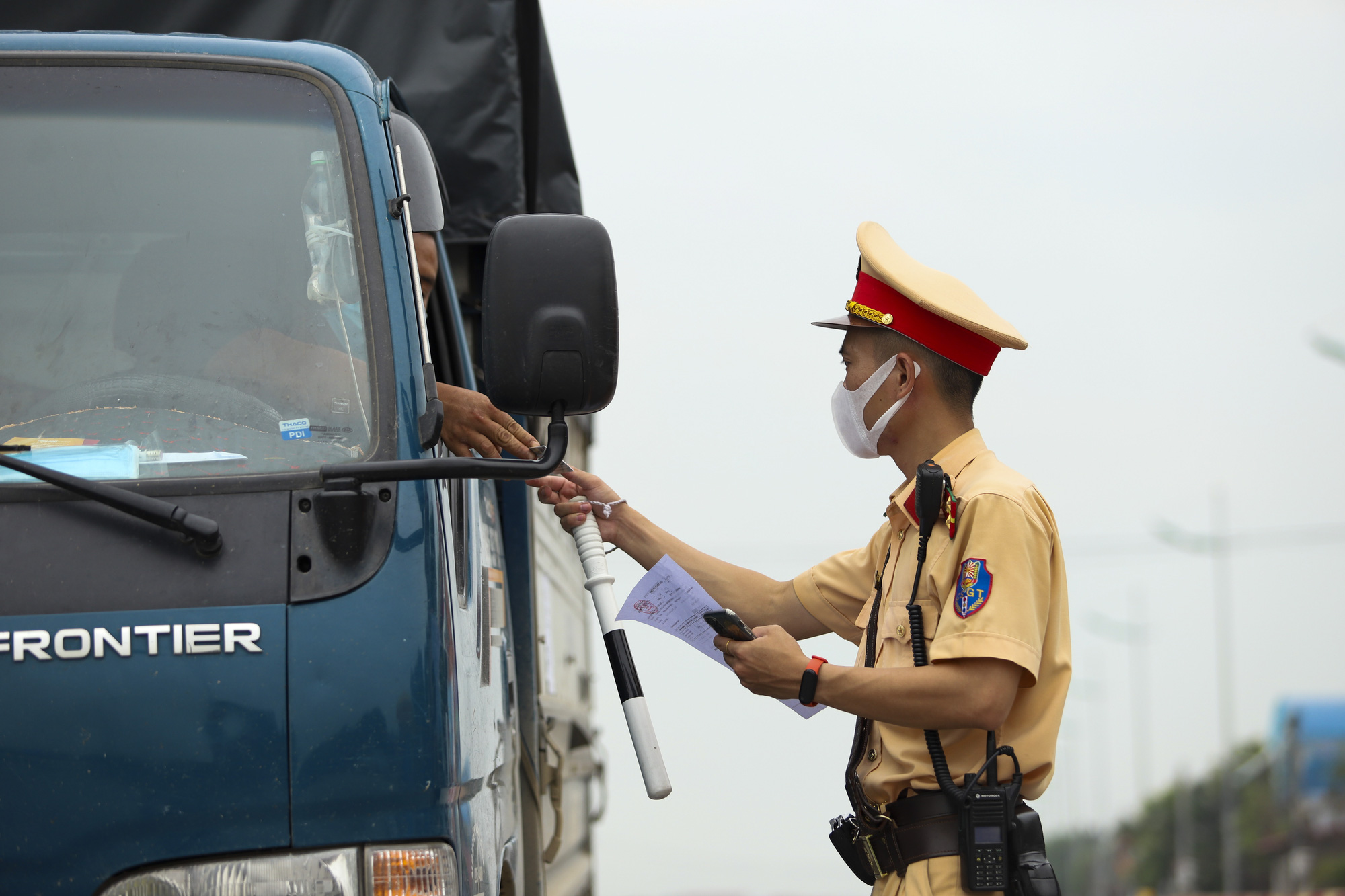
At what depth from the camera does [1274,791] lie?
211 feet

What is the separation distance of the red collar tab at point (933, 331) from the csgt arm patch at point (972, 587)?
48 cm

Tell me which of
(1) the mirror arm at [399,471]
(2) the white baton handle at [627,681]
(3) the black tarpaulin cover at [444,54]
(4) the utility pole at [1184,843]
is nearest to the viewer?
(1) the mirror arm at [399,471]

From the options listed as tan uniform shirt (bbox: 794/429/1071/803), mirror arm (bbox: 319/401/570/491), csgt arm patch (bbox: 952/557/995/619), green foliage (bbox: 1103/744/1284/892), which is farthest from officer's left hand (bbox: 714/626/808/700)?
green foliage (bbox: 1103/744/1284/892)

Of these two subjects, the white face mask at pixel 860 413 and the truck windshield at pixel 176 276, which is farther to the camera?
the white face mask at pixel 860 413

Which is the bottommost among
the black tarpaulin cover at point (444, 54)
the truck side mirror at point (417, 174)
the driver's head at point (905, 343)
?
the driver's head at point (905, 343)

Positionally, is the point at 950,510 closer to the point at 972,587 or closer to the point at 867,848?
the point at 972,587

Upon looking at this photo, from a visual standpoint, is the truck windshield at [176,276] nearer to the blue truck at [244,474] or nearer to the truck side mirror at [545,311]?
the blue truck at [244,474]

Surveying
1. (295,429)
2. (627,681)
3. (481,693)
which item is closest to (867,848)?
(627,681)

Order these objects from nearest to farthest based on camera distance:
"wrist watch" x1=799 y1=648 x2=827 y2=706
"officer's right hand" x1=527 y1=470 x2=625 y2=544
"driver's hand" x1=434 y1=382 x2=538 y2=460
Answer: "wrist watch" x1=799 y1=648 x2=827 y2=706, "driver's hand" x1=434 y1=382 x2=538 y2=460, "officer's right hand" x1=527 y1=470 x2=625 y2=544

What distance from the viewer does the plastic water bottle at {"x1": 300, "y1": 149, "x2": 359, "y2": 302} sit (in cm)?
249

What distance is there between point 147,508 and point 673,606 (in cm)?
117

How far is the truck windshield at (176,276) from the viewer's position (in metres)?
2.33

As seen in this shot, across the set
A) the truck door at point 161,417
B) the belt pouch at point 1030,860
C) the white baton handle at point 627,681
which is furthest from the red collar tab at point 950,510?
the truck door at point 161,417

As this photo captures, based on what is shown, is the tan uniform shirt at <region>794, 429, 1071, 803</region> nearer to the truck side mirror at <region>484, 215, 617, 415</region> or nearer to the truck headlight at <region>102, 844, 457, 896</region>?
the truck side mirror at <region>484, 215, 617, 415</region>
